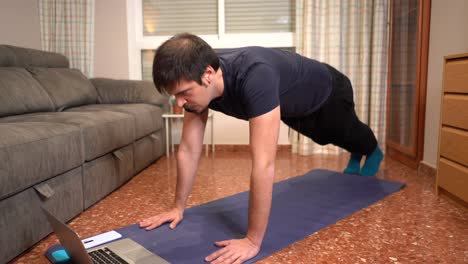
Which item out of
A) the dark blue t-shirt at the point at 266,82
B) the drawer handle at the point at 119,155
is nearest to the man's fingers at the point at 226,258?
the dark blue t-shirt at the point at 266,82

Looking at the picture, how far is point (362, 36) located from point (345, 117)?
4.38 ft

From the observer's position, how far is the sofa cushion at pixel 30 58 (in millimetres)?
2289

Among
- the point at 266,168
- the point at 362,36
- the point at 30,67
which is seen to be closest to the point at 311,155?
the point at 362,36

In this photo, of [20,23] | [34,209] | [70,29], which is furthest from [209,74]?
[20,23]

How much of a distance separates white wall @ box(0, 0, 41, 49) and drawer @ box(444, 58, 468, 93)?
3.21 metres

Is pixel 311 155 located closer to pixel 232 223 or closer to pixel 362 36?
pixel 362 36

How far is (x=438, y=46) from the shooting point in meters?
2.15

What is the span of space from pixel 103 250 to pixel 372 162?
1574mm

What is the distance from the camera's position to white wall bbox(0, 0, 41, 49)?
10.2 ft

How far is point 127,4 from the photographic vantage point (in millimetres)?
3186

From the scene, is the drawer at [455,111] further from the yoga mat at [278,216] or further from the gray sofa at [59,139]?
the gray sofa at [59,139]

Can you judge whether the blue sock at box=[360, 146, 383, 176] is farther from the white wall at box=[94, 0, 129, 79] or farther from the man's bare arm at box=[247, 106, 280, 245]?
the white wall at box=[94, 0, 129, 79]

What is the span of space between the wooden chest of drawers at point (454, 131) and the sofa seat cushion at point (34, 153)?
170cm

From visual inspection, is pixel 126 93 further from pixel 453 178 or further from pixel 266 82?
pixel 453 178
